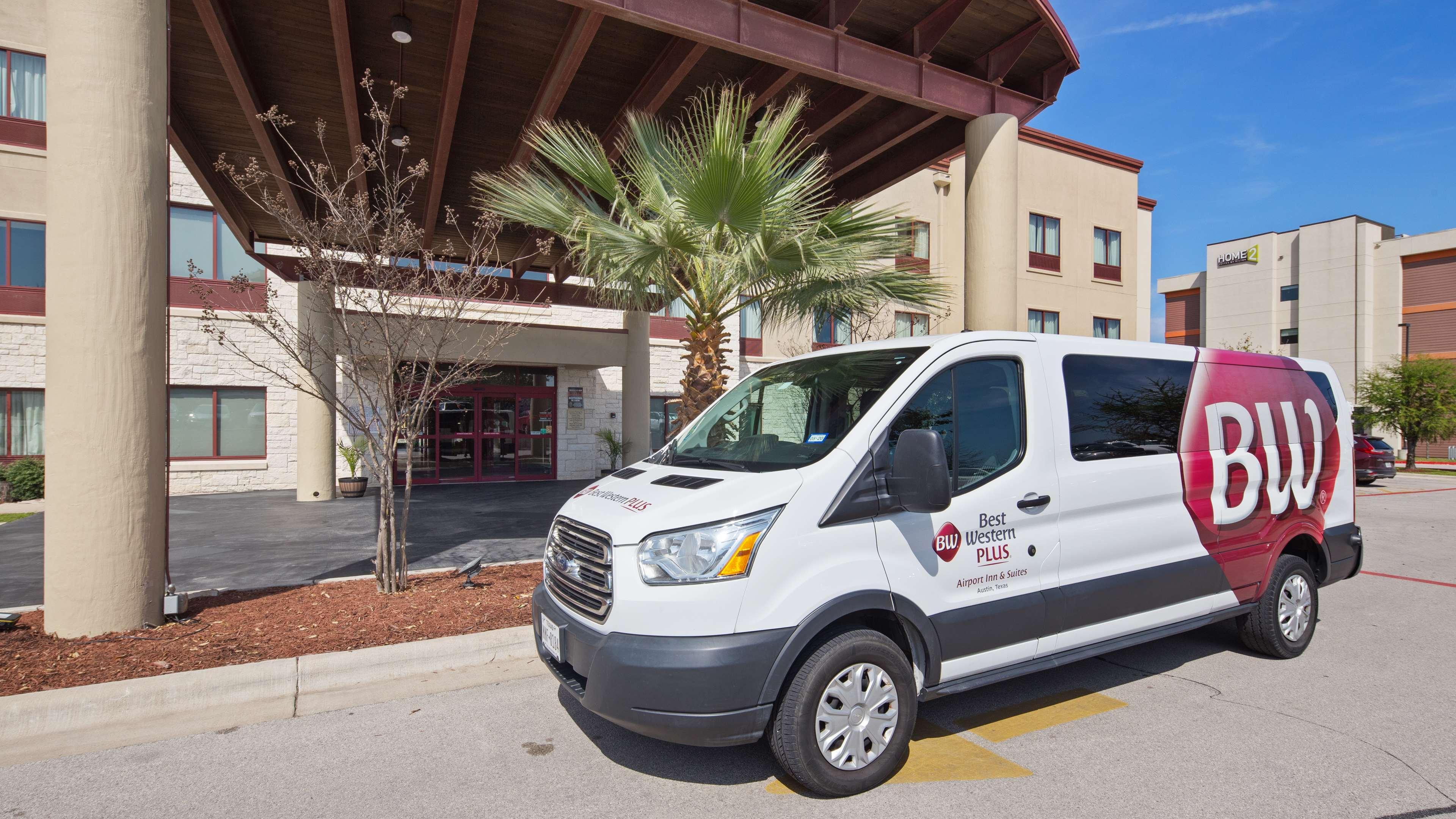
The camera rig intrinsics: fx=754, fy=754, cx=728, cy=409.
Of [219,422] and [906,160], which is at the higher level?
[906,160]

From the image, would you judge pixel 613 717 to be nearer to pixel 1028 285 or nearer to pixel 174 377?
pixel 174 377

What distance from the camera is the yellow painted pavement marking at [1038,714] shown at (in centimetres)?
409

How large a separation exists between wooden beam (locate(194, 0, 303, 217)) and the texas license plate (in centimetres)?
438

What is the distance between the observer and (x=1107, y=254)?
89.7 feet

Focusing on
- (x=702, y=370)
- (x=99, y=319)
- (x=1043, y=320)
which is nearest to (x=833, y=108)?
(x=702, y=370)

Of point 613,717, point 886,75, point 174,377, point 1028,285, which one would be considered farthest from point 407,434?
point 1028,285

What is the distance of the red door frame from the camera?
63.9 feet

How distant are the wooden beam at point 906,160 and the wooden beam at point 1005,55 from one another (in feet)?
2.22

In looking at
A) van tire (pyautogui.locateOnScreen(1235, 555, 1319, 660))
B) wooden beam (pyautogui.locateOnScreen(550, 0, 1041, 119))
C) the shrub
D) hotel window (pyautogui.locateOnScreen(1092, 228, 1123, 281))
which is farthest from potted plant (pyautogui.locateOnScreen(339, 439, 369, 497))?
hotel window (pyautogui.locateOnScreen(1092, 228, 1123, 281))

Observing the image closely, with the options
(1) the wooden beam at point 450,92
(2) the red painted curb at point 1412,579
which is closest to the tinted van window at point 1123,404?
(2) the red painted curb at point 1412,579

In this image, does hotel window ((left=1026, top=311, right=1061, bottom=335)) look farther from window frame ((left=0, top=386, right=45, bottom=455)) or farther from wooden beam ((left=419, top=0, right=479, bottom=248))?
window frame ((left=0, top=386, right=45, bottom=455))

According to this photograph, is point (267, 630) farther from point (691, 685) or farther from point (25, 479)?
point (25, 479)

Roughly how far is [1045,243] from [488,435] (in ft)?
63.2

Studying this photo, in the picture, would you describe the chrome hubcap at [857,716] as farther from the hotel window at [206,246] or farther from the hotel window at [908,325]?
the hotel window at [206,246]
